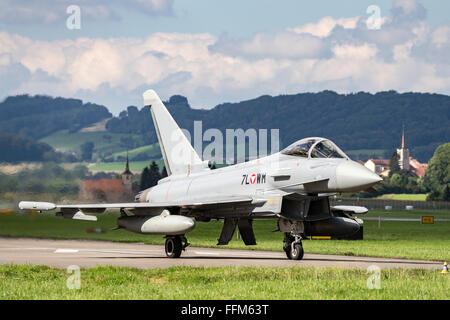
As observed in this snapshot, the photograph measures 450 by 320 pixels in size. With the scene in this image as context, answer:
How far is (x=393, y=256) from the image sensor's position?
27203mm

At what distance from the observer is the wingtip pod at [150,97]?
3117 centimetres

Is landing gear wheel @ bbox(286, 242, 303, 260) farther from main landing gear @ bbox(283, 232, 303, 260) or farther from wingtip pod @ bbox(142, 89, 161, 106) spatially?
wingtip pod @ bbox(142, 89, 161, 106)

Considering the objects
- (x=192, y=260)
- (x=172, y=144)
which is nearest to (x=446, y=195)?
(x=172, y=144)

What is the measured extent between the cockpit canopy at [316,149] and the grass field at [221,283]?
5.25 meters

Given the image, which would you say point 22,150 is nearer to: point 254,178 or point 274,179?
point 254,178

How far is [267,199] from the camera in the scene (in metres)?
23.3

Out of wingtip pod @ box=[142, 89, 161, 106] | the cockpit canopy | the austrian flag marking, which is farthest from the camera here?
wingtip pod @ box=[142, 89, 161, 106]

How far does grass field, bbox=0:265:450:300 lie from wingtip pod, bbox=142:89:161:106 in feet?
45.7

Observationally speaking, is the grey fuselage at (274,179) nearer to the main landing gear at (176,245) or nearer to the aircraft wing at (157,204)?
the aircraft wing at (157,204)

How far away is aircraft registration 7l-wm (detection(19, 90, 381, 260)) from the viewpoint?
22031 mm

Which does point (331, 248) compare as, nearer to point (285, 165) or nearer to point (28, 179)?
point (285, 165)

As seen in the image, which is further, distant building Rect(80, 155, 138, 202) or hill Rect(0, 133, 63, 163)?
hill Rect(0, 133, 63, 163)

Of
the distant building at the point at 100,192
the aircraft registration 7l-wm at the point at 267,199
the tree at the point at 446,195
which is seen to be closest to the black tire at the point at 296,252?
the aircraft registration 7l-wm at the point at 267,199

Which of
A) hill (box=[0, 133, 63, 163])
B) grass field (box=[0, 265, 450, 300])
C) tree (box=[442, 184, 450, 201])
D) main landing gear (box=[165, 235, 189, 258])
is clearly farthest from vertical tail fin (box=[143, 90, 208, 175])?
tree (box=[442, 184, 450, 201])
